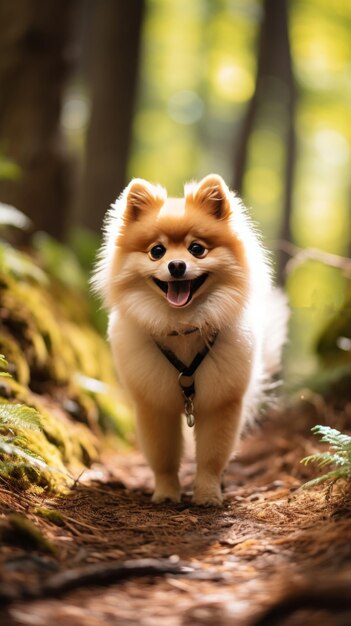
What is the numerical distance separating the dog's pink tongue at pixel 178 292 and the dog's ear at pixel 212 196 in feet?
1.82

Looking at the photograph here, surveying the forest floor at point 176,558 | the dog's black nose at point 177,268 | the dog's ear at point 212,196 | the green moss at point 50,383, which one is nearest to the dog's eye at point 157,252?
the dog's black nose at point 177,268

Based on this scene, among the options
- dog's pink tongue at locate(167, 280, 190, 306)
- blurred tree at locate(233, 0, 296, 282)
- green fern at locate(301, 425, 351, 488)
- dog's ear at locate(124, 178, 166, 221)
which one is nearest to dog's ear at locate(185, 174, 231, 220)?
dog's ear at locate(124, 178, 166, 221)

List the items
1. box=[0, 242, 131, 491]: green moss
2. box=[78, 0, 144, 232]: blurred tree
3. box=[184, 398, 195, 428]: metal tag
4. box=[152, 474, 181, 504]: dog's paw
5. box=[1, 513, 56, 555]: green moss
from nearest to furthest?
box=[1, 513, 56, 555]: green moss
box=[0, 242, 131, 491]: green moss
box=[184, 398, 195, 428]: metal tag
box=[152, 474, 181, 504]: dog's paw
box=[78, 0, 144, 232]: blurred tree

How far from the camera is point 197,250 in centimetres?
410

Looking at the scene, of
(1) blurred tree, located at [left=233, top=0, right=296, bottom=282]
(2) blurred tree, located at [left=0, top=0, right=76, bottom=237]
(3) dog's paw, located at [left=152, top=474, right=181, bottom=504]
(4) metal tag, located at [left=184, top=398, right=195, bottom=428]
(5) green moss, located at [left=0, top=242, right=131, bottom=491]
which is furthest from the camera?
(1) blurred tree, located at [left=233, top=0, right=296, bottom=282]

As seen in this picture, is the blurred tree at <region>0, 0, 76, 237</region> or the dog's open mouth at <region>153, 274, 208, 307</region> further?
the blurred tree at <region>0, 0, 76, 237</region>

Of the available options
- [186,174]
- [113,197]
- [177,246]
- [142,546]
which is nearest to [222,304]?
[177,246]

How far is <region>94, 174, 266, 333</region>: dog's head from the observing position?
4.06 metres

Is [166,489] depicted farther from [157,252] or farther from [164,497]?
[157,252]

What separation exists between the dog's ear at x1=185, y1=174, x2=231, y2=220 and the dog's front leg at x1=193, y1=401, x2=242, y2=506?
1.29 metres

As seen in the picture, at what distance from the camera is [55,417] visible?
4.87 m

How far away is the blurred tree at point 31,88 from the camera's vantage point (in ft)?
24.2

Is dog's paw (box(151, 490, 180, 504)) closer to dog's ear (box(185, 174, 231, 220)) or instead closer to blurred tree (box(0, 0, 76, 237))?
dog's ear (box(185, 174, 231, 220))

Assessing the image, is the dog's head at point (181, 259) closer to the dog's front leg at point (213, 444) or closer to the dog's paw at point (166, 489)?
the dog's front leg at point (213, 444)
